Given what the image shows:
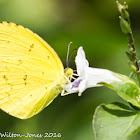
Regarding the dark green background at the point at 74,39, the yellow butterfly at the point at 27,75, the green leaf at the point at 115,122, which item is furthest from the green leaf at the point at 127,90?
the dark green background at the point at 74,39

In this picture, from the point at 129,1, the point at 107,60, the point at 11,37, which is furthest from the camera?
the point at 129,1

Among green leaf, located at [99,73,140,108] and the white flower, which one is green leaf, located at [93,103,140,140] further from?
the white flower

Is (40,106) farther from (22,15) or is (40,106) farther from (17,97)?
(22,15)

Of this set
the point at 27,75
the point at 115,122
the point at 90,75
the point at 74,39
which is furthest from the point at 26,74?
the point at 74,39

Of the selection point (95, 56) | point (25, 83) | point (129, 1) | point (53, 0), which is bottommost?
point (25, 83)

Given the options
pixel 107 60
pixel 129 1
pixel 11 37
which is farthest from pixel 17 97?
pixel 129 1

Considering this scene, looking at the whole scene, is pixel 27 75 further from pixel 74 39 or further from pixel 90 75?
pixel 74 39
